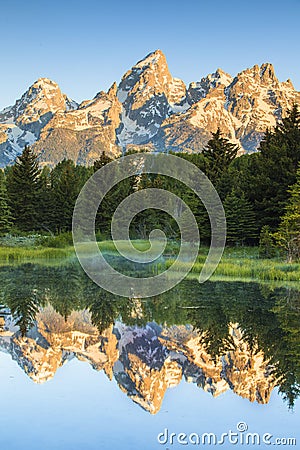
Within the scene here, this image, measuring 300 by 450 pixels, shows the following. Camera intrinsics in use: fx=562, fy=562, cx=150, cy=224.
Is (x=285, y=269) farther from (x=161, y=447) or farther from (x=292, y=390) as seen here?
(x=161, y=447)

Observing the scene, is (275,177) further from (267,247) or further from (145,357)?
(145,357)

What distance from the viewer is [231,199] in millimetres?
28094

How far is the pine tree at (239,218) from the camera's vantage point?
28.1 meters

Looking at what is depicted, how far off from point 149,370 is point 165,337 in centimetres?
221

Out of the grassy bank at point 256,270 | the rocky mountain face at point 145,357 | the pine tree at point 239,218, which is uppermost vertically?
the pine tree at point 239,218

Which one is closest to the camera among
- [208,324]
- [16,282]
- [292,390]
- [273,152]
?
[292,390]

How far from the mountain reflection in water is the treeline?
337 inches

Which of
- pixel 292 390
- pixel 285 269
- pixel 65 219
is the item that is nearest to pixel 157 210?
pixel 65 219

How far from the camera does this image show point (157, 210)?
4541 cm

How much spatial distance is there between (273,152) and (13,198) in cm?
2411
